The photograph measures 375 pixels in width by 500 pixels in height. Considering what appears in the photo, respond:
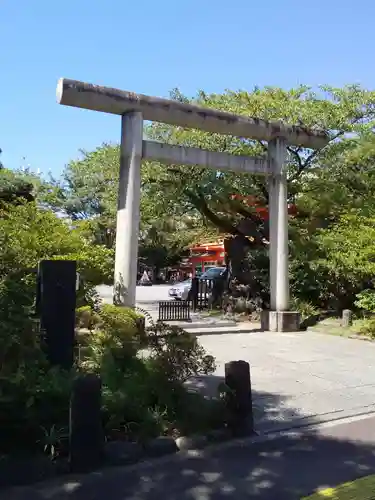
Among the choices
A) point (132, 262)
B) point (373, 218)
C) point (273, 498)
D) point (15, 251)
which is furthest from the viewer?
point (373, 218)

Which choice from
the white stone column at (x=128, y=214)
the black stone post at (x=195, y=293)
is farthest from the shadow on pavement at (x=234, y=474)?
the black stone post at (x=195, y=293)

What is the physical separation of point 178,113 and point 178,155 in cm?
103

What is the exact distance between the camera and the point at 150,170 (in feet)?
51.5

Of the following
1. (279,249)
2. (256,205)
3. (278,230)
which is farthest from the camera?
(256,205)

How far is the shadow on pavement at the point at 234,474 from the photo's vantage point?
11.7ft

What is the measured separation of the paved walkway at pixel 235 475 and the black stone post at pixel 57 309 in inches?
68.1

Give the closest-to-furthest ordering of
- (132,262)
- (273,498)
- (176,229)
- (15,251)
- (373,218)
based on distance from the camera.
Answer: (273,498), (15,251), (132,262), (373,218), (176,229)

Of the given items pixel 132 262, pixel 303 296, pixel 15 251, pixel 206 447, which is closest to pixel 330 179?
pixel 303 296

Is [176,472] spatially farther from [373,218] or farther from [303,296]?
[303,296]

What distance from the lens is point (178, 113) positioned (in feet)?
37.6

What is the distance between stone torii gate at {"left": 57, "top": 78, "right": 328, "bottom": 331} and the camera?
412 inches

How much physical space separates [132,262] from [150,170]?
586 cm

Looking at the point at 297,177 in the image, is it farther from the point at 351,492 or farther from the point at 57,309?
the point at 351,492

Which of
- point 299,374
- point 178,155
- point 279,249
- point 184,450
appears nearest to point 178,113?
point 178,155
